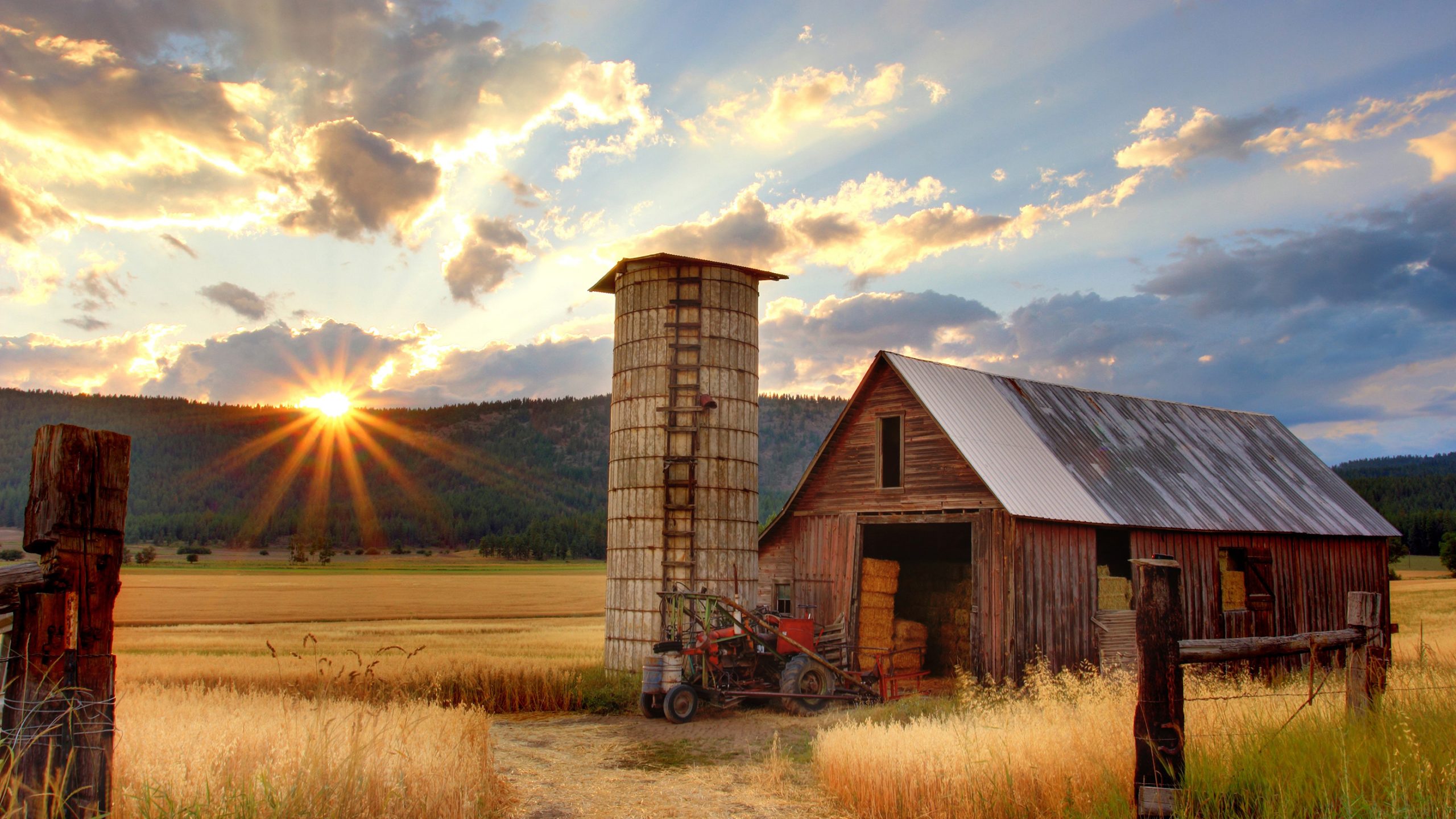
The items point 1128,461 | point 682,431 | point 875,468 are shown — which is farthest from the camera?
point 1128,461

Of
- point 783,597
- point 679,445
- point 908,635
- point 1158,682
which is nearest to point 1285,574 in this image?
point 908,635

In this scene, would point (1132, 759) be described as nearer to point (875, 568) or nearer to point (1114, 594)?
point (1114, 594)

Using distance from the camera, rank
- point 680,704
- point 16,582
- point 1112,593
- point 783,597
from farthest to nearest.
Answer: point 783,597, point 1112,593, point 680,704, point 16,582

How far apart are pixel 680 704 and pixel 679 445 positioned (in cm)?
638

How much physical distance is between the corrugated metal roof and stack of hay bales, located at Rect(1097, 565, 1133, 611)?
139 centimetres

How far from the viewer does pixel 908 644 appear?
22969mm

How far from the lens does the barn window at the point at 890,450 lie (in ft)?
72.6

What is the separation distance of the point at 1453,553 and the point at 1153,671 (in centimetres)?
7702

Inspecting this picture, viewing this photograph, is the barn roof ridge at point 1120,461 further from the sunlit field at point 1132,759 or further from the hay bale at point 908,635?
the sunlit field at point 1132,759

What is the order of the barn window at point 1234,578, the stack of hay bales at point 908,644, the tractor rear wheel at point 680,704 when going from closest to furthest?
the tractor rear wheel at point 680,704 < the stack of hay bales at point 908,644 < the barn window at point 1234,578

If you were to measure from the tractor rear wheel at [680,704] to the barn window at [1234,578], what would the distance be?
13.3 meters

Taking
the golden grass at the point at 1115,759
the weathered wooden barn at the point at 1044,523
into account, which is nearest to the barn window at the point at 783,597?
the weathered wooden barn at the point at 1044,523

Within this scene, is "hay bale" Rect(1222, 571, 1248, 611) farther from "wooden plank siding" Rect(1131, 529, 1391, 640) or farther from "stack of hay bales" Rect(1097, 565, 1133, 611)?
"stack of hay bales" Rect(1097, 565, 1133, 611)

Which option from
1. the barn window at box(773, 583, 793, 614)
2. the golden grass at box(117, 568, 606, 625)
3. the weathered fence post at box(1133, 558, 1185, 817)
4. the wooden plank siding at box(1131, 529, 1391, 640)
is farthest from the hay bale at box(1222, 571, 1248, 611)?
the golden grass at box(117, 568, 606, 625)
